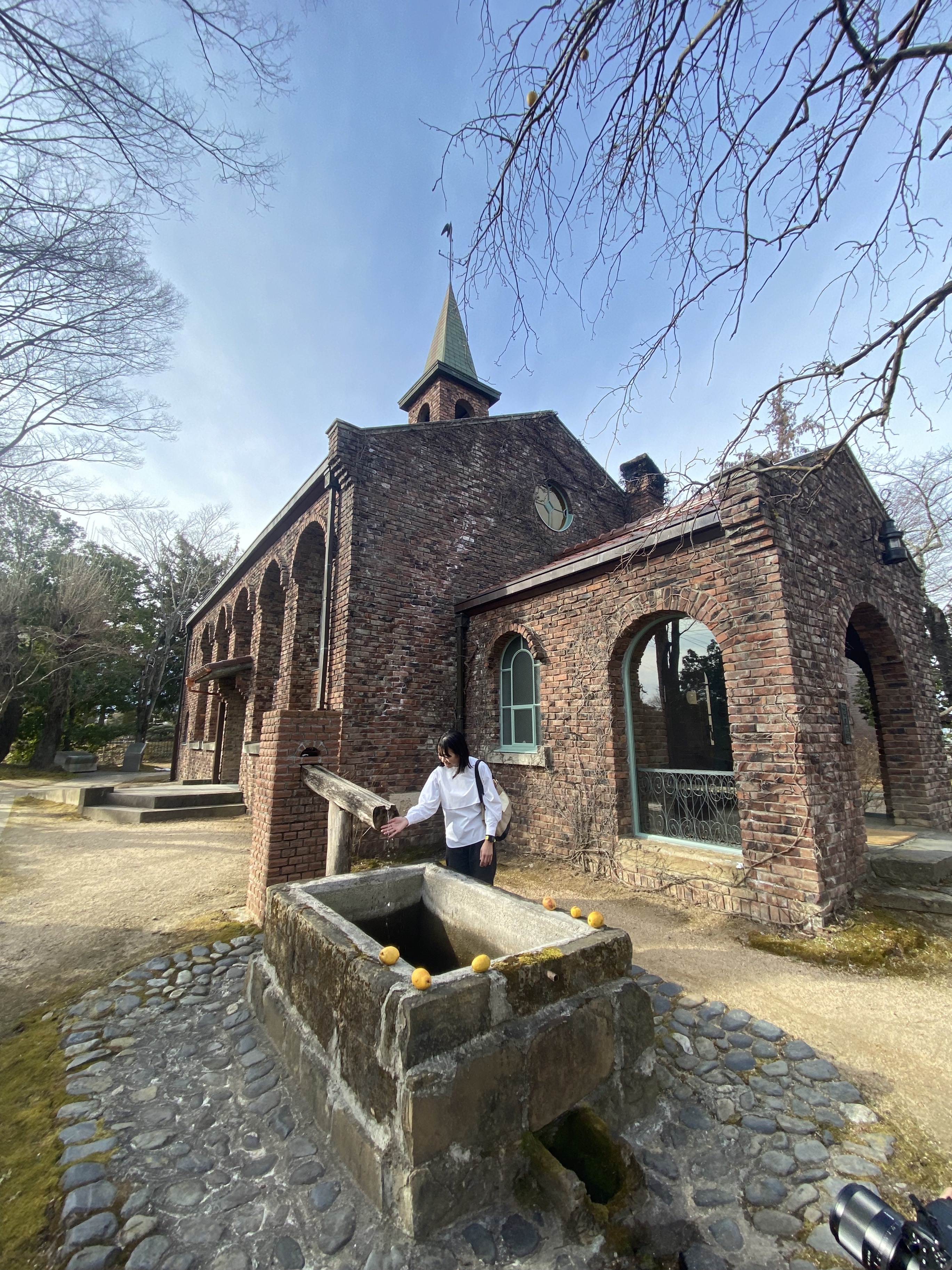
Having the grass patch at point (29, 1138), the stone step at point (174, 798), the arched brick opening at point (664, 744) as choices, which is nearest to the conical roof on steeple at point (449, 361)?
the arched brick opening at point (664, 744)

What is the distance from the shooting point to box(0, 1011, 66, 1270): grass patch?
1.88 m

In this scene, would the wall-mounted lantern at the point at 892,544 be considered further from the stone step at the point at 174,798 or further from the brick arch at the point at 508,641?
the stone step at the point at 174,798

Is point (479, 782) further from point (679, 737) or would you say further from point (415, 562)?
point (679, 737)

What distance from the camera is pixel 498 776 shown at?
7.96 m

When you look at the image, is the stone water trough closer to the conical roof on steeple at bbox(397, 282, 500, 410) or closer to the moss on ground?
the moss on ground

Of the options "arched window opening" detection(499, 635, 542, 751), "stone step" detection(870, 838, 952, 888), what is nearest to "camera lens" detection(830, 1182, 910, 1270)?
"stone step" detection(870, 838, 952, 888)

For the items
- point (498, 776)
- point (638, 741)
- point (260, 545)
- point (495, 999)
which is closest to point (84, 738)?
point (260, 545)

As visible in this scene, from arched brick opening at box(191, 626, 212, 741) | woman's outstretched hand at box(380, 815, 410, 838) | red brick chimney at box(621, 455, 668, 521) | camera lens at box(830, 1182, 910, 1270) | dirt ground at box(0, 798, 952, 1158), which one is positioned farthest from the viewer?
arched brick opening at box(191, 626, 212, 741)

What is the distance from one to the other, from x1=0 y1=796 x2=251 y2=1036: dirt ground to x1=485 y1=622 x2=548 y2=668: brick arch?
4.58 m

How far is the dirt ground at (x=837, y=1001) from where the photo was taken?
258 cm

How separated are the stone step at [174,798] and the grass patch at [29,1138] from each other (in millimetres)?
7806

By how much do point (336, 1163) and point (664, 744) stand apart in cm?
688

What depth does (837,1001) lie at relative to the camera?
339 cm

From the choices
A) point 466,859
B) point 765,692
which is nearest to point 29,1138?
point 466,859
